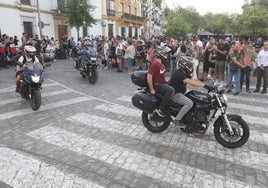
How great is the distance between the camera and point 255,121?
6.66 meters

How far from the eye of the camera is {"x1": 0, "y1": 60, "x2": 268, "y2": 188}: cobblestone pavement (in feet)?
13.3

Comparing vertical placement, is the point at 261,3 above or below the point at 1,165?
above

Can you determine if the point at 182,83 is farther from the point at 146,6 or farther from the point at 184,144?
the point at 146,6

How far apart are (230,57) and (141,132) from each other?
Answer: 5.18m

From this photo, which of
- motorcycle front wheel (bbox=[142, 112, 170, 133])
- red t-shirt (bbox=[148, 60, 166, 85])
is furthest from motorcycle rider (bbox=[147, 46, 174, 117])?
motorcycle front wheel (bbox=[142, 112, 170, 133])

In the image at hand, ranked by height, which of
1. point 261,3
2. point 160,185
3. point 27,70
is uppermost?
point 261,3

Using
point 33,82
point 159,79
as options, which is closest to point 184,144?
point 159,79

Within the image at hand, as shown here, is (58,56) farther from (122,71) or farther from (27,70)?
(27,70)

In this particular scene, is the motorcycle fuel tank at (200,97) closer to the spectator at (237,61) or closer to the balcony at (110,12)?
the spectator at (237,61)

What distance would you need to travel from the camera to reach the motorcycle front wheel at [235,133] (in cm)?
490

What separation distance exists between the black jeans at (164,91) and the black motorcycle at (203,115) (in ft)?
0.30

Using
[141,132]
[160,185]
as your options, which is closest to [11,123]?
[141,132]

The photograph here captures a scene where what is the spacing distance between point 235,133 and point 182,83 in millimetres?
1330

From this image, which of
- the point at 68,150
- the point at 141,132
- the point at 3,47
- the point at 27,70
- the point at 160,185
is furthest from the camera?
the point at 3,47
